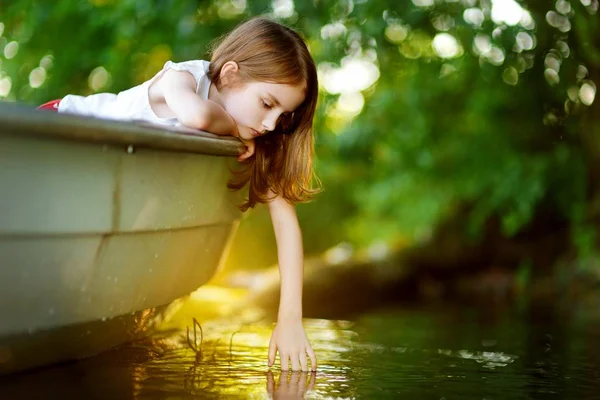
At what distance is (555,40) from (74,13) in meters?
2.39

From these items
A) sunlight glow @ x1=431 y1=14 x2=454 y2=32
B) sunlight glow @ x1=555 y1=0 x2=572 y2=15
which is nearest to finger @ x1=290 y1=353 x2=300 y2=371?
sunlight glow @ x1=431 y1=14 x2=454 y2=32

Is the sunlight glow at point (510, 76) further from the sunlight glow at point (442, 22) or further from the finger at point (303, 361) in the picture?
the finger at point (303, 361)

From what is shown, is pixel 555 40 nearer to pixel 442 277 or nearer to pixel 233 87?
pixel 442 277

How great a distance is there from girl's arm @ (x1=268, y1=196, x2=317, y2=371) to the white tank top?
351mm

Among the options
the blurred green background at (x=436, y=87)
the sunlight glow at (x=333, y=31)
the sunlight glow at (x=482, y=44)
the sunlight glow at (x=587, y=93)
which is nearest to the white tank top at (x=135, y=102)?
the blurred green background at (x=436, y=87)

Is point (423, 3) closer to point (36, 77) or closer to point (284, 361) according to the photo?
point (36, 77)

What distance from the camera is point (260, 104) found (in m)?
2.08

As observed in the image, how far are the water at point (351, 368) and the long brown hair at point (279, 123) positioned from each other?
421 mm

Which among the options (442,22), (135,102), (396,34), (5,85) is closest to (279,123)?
(135,102)

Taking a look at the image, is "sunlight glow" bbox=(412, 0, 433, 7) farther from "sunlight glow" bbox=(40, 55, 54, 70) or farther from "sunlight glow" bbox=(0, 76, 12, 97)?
"sunlight glow" bbox=(0, 76, 12, 97)

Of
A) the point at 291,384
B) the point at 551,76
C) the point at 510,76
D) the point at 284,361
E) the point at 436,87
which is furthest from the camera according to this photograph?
the point at 436,87

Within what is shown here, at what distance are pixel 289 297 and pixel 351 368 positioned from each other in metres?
0.22

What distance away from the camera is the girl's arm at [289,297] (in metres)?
1.88

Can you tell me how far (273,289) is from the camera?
421 centimetres
